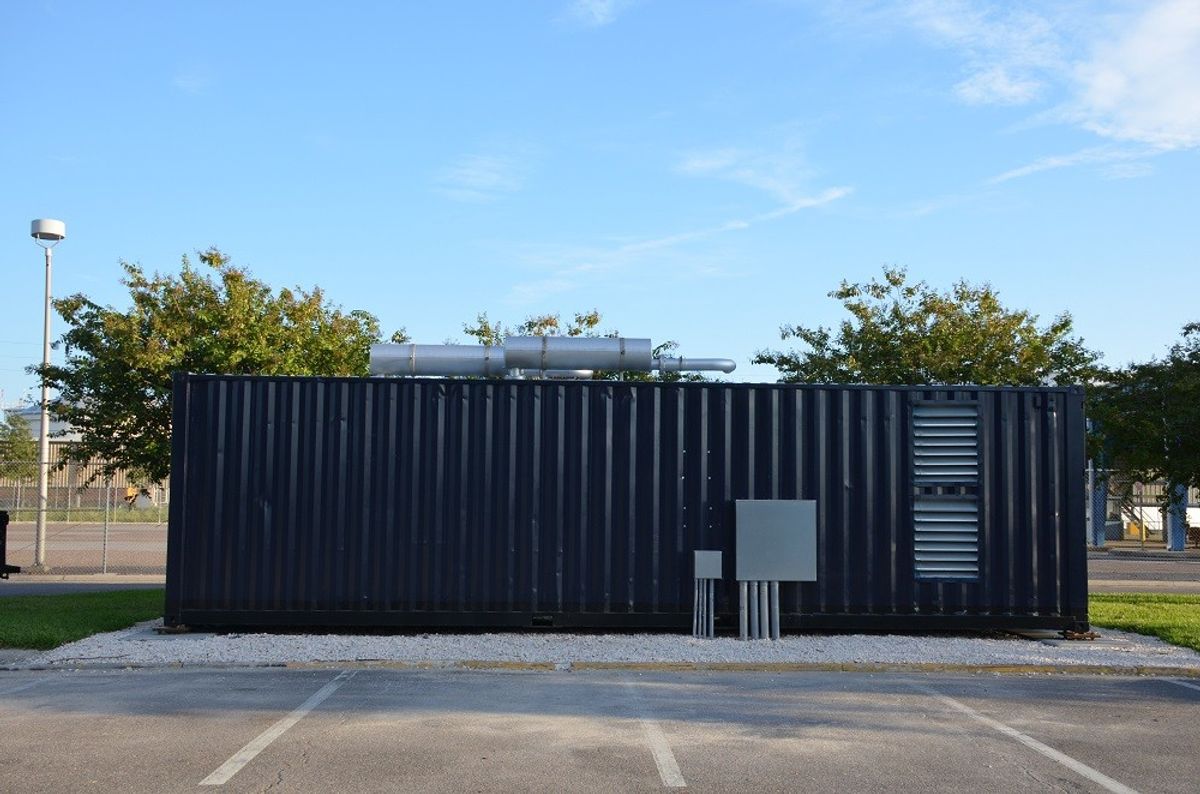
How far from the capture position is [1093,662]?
36.6 ft

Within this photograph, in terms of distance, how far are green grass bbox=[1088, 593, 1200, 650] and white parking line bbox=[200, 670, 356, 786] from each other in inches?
367

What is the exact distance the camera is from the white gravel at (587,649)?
11.0 meters

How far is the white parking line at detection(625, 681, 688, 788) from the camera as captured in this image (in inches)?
260

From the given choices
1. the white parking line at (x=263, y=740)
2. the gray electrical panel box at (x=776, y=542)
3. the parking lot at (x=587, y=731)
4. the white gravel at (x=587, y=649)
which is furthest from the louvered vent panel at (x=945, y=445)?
the white parking line at (x=263, y=740)

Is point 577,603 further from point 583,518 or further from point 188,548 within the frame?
point 188,548

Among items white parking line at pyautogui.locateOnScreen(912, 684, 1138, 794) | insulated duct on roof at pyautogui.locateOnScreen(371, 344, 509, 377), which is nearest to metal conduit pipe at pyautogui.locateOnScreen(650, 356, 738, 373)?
insulated duct on roof at pyautogui.locateOnScreen(371, 344, 509, 377)

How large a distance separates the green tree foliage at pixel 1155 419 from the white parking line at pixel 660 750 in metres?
14.2

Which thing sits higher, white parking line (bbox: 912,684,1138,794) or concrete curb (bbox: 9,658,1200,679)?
white parking line (bbox: 912,684,1138,794)

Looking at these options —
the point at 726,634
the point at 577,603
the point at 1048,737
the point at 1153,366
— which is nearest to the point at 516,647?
the point at 577,603

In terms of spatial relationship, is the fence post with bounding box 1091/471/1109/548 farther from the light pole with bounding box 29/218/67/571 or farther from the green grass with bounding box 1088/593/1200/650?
the light pole with bounding box 29/218/67/571

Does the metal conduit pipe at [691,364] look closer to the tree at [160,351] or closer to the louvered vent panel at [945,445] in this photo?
the louvered vent panel at [945,445]

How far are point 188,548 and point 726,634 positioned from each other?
6166mm

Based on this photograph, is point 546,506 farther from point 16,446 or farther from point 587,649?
point 16,446

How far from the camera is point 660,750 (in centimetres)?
734
